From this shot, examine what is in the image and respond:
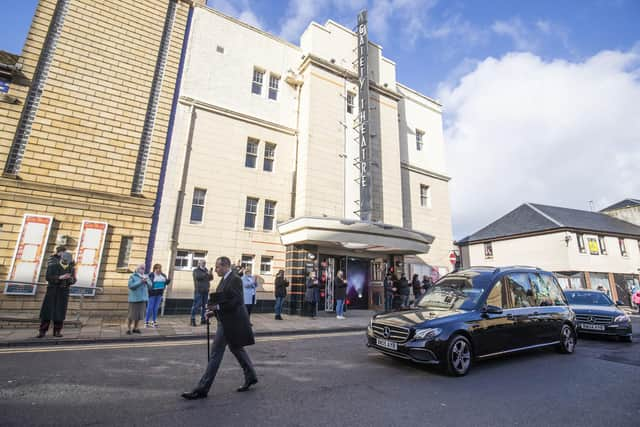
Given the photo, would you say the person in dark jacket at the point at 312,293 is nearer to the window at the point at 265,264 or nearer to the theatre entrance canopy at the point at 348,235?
the theatre entrance canopy at the point at 348,235

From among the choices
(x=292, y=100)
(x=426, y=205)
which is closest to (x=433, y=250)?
(x=426, y=205)

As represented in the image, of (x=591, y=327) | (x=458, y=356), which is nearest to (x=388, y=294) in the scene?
(x=591, y=327)

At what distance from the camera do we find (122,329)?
8820mm

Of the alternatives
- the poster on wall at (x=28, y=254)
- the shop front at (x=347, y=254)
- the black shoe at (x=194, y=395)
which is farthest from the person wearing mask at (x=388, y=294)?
the poster on wall at (x=28, y=254)

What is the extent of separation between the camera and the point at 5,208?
34.4 feet

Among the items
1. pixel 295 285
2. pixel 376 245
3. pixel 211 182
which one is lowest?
pixel 295 285

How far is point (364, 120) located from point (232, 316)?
15.1m

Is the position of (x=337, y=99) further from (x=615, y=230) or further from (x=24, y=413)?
(x=615, y=230)

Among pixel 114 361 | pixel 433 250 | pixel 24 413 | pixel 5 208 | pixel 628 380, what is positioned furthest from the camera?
pixel 433 250

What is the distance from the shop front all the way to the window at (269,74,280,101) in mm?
7521

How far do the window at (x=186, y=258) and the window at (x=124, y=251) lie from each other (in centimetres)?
171

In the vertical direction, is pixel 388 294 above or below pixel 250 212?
below

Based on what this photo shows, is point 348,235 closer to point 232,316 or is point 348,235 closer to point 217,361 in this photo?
point 232,316

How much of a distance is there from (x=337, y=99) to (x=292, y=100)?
2556mm
